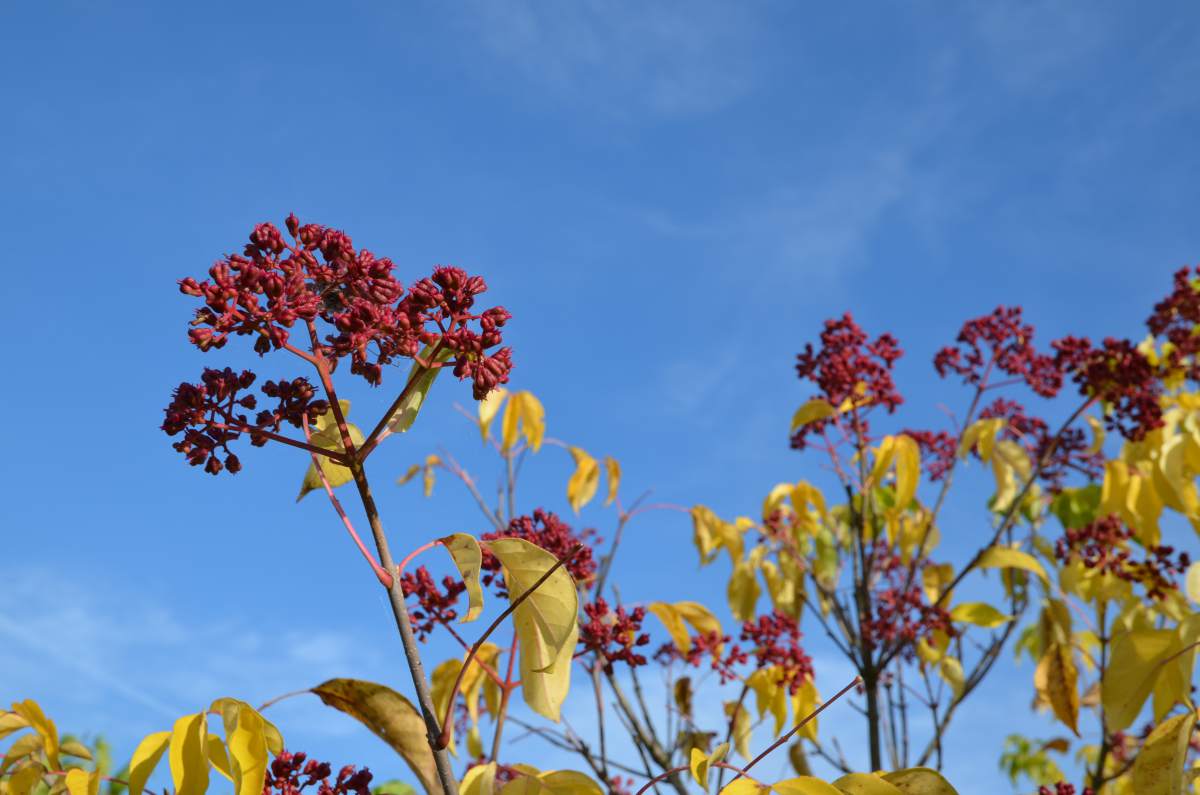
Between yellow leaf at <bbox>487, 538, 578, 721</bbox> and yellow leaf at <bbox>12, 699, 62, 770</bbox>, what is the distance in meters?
0.98

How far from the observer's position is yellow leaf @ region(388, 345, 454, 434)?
5.00 feet

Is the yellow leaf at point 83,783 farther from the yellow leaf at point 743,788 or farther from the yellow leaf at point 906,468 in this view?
the yellow leaf at point 906,468

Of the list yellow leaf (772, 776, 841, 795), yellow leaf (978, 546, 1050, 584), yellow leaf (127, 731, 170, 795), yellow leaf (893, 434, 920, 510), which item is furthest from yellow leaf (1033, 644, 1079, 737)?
yellow leaf (127, 731, 170, 795)

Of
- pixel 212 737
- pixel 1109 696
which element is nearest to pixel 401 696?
pixel 212 737

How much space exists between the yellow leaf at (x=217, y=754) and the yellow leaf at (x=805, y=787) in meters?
0.78

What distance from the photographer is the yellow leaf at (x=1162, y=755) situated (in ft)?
5.65

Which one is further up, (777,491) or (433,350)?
(777,491)

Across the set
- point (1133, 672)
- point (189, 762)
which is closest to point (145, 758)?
point (189, 762)

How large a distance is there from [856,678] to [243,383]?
93 cm

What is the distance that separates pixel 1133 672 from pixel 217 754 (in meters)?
1.72

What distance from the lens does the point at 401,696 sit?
5.60ft

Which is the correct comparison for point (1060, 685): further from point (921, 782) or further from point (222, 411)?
point (222, 411)

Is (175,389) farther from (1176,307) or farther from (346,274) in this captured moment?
(1176,307)

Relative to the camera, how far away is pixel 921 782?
1.59m
